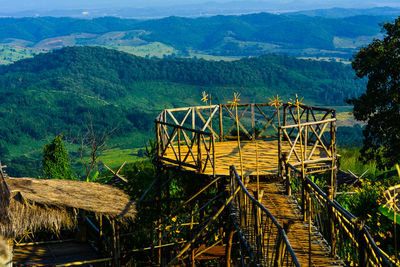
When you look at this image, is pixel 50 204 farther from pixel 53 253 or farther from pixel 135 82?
pixel 135 82

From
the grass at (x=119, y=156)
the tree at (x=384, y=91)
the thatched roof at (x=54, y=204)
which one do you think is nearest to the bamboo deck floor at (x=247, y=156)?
the thatched roof at (x=54, y=204)

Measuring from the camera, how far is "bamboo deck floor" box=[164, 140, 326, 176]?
10.3m

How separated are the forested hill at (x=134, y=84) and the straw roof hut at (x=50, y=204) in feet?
309

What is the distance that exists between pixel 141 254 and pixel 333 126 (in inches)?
260

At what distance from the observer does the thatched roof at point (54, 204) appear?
348 inches

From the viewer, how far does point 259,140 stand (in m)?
13.9

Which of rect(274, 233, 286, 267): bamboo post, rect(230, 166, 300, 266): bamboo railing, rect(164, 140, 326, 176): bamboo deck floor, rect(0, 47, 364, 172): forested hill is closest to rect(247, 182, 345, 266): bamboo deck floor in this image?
rect(230, 166, 300, 266): bamboo railing

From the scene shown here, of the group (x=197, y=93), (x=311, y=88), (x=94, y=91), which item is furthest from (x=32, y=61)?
(x=311, y=88)

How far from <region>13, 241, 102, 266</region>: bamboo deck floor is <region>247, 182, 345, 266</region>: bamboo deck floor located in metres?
4.62

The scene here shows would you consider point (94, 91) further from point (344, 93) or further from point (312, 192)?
point (312, 192)

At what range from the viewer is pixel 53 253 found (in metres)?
12.0

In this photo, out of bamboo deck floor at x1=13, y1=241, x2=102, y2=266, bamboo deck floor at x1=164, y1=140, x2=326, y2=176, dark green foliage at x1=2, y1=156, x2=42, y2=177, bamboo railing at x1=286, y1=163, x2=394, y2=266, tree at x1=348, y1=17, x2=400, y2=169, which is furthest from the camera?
dark green foliage at x1=2, y1=156, x2=42, y2=177

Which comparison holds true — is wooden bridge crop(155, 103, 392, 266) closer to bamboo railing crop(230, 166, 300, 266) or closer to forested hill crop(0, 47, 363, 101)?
bamboo railing crop(230, 166, 300, 266)

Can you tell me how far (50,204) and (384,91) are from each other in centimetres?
1337
